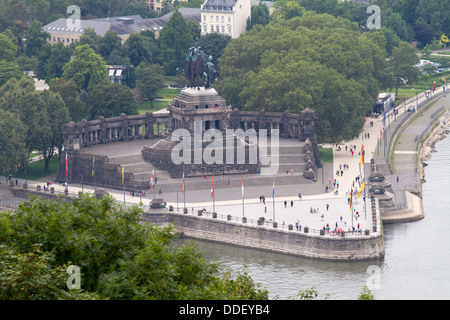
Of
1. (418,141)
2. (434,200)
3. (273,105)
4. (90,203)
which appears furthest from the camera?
(418,141)

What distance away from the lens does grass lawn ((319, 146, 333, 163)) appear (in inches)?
6885

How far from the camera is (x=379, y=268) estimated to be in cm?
12712

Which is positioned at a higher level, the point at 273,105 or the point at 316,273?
the point at 273,105

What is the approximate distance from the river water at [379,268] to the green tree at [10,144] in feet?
105

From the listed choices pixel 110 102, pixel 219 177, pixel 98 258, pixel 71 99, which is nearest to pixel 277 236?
pixel 219 177

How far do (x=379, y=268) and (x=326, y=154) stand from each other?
52965 mm

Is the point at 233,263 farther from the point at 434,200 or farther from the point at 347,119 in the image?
the point at 347,119

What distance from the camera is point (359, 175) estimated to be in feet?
527

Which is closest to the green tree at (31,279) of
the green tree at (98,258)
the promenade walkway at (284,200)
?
the green tree at (98,258)

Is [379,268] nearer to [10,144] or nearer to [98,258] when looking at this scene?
[98,258]

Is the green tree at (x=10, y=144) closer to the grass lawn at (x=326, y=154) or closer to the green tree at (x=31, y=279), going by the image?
the grass lawn at (x=326, y=154)
